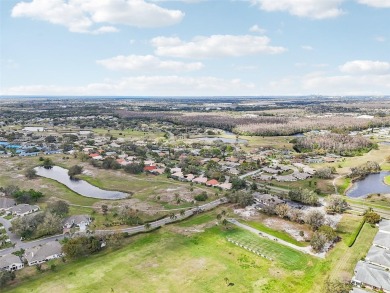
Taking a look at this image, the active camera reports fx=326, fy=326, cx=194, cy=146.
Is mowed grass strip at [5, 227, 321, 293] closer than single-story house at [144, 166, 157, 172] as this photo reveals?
Yes

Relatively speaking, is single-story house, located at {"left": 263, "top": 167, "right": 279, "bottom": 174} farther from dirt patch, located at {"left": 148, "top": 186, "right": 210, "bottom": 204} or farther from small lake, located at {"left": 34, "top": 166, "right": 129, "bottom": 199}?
small lake, located at {"left": 34, "top": 166, "right": 129, "bottom": 199}

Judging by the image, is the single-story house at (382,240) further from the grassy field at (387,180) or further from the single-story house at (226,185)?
the grassy field at (387,180)

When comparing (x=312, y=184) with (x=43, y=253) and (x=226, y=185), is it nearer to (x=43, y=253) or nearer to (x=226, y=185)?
(x=226, y=185)

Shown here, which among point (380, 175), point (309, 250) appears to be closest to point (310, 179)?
point (380, 175)

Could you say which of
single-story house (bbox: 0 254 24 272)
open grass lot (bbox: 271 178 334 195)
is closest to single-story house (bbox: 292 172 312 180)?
open grass lot (bbox: 271 178 334 195)

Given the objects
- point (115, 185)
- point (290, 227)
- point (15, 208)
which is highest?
point (15, 208)

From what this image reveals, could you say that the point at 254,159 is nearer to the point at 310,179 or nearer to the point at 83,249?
the point at 310,179

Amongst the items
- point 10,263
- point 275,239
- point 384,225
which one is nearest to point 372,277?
point 275,239
